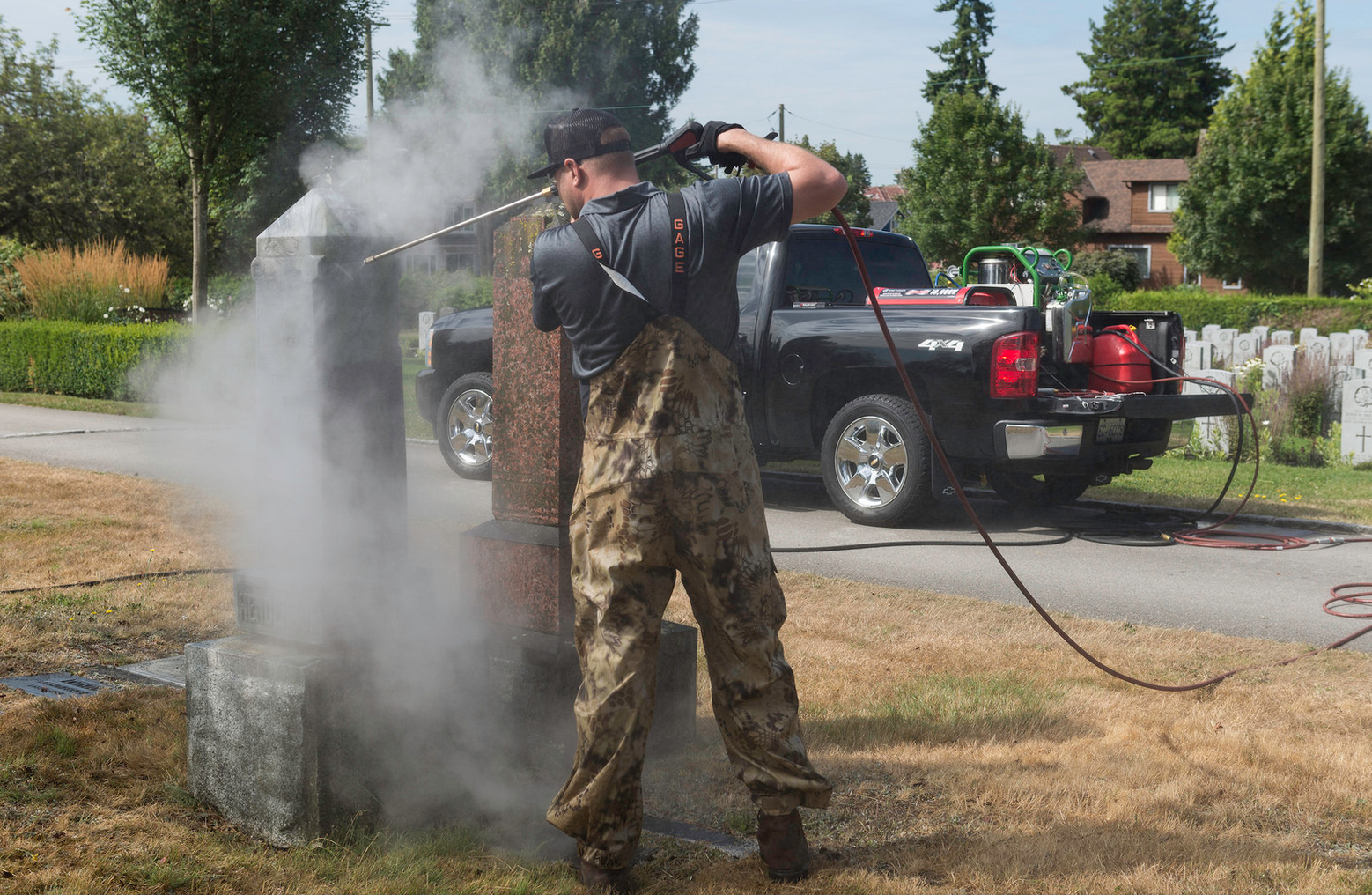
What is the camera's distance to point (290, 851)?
3043mm

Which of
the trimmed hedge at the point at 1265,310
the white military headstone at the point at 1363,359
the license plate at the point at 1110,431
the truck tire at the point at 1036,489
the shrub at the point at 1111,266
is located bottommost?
the truck tire at the point at 1036,489

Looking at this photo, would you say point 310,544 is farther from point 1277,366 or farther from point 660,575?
point 1277,366

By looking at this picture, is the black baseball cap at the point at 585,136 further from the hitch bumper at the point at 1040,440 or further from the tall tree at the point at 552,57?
the hitch bumper at the point at 1040,440

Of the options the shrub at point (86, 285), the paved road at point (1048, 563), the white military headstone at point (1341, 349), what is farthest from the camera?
the shrub at point (86, 285)

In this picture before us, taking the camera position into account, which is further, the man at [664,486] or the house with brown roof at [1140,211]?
the house with brown roof at [1140,211]

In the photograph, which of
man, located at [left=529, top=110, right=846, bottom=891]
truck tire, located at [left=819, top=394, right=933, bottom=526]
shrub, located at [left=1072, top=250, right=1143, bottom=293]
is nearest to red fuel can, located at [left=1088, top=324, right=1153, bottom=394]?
truck tire, located at [left=819, top=394, right=933, bottom=526]

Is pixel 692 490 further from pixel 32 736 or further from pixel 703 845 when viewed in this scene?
pixel 32 736

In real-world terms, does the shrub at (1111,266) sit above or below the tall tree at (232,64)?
above

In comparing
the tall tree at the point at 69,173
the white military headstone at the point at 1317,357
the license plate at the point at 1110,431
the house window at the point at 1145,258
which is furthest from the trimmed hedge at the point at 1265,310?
the tall tree at the point at 69,173

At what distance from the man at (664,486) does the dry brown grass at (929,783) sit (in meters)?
0.27

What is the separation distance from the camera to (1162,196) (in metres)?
53.2

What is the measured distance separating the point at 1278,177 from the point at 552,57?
30.9 metres

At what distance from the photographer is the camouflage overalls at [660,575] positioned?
2.76 meters

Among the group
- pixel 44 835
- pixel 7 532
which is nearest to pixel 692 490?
pixel 44 835
